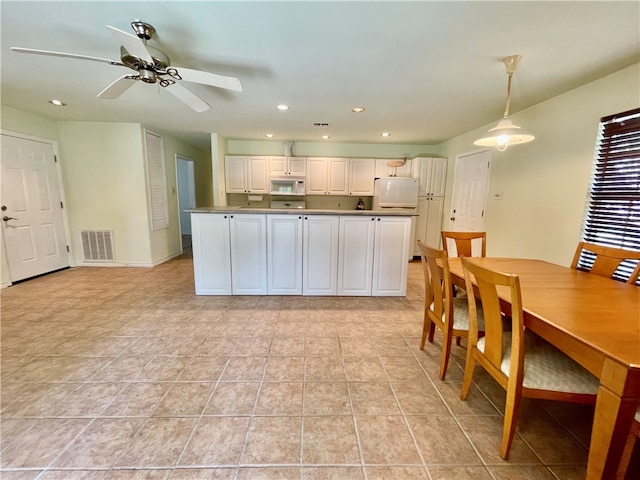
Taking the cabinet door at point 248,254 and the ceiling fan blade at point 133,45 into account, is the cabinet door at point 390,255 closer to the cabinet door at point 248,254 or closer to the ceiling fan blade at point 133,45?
the cabinet door at point 248,254

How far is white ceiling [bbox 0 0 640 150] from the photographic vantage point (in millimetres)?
1483

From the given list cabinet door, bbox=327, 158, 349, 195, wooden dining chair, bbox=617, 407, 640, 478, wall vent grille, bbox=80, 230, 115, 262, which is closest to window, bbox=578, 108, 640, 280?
wooden dining chair, bbox=617, 407, 640, 478

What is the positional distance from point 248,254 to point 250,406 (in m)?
1.87

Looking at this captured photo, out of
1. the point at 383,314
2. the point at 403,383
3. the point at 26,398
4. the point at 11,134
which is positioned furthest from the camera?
the point at 11,134

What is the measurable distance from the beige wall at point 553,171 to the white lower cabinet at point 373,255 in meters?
1.34

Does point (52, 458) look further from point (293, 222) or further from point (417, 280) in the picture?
point (417, 280)

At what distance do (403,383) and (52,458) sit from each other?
194cm

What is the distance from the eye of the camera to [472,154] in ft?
13.3

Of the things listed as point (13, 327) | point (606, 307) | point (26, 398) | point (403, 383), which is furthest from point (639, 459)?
point (13, 327)

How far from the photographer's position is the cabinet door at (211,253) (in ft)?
10.1

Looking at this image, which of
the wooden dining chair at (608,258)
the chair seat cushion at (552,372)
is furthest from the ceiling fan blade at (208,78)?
the wooden dining chair at (608,258)

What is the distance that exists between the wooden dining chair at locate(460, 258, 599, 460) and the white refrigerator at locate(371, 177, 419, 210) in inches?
142

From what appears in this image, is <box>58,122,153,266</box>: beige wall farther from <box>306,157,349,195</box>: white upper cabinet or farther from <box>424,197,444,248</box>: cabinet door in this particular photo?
<box>424,197,444,248</box>: cabinet door

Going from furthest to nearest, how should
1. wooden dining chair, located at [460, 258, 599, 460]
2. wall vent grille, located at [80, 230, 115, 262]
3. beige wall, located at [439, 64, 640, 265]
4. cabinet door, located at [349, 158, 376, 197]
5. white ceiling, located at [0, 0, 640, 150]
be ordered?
cabinet door, located at [349, 158, 376, 197]
wall vent grille, located at [80, 230, 115, 262]
beige wall, located at [439, 64, 640, 265]
white ceiling, located at [0, 0, 640, 150]
wooden dining chair, located at [460, 258, 599, 460]
